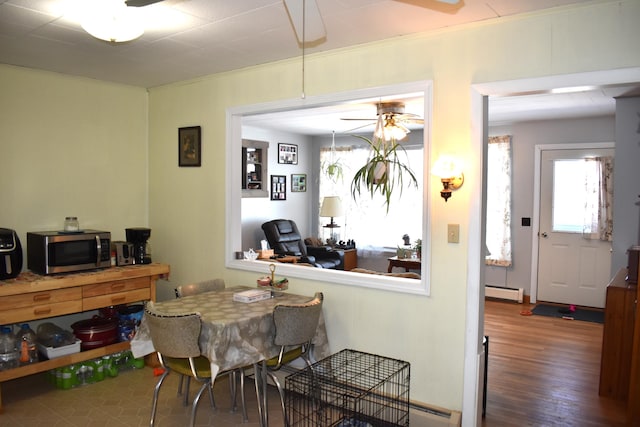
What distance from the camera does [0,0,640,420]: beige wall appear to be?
2.67m

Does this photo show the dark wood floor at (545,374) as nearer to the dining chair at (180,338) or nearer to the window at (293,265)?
the window at (293,265)

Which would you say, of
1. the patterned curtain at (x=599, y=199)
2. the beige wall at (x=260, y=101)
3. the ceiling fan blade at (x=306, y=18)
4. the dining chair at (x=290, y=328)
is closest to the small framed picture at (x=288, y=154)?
the beige wall at (x=260, y=101)

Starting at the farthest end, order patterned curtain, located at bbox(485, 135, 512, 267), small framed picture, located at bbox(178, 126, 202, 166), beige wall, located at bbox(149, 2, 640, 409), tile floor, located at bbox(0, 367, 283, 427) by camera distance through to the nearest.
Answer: patterned curtain, located at bbox(485, 135, 512, 267) < small framed picture, located at bbox(178, 126, 202, 166) < tile floor, located at bbox(0, 367, 283, 427) < beige wall, located at bbox(149, 2, 640, 409)

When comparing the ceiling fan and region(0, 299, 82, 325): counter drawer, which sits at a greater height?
the ceiling fan

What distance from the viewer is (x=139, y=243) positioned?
14.1ft

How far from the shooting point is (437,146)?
2969mm

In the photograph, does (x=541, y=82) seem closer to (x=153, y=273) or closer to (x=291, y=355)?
(x=291, y=355)

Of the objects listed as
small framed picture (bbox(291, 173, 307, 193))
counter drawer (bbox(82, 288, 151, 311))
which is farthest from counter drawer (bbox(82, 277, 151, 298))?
small framed picture (bbox(291, 173, 307, 193))

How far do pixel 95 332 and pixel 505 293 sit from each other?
209 inches

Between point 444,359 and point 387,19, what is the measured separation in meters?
2.06

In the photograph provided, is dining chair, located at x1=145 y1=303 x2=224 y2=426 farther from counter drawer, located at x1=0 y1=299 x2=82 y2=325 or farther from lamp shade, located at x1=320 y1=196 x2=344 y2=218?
lamp shade, located at x1=320 y1=196 x2=344 y2=218

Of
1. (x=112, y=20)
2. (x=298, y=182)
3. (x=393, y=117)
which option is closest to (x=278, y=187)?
(x=298, y=182)

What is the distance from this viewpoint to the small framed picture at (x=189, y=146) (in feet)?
14.1

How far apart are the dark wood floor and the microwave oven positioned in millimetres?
3174
